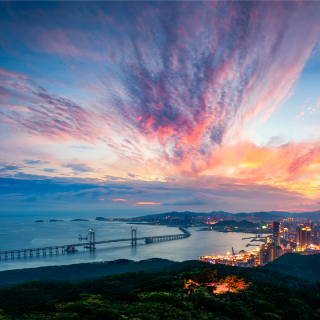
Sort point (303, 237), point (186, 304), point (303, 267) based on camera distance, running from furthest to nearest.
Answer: point (303, 237), point (303, 267), point (186, 304)

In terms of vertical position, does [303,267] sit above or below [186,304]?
below

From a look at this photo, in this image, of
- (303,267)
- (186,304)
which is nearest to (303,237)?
(303,267)

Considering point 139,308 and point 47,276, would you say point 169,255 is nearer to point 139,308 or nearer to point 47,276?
point 47,276

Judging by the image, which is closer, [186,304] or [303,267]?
[186,304]

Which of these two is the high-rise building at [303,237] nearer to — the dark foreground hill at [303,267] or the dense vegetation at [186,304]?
the dark foreground hill at [303,267]

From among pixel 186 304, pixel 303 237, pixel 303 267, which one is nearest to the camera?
pixel 186 304

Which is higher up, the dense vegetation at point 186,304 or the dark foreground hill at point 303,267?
the dense vegetation at point 186,304

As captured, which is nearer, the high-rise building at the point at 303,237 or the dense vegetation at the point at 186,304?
the dense vegetation at the point at 186,304

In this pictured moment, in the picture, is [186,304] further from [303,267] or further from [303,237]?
[303,237]

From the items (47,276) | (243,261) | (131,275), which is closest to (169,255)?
(243,261)

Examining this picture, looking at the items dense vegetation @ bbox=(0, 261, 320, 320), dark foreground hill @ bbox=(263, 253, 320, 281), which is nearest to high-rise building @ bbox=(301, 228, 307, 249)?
dark foreground hill @ bbox=(263, 253, 320, 281)

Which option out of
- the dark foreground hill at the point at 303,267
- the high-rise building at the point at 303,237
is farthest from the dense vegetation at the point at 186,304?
the high-rise building at the point at 303,237
